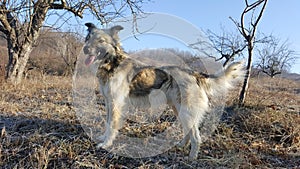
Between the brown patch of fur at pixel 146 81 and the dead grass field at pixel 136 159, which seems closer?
the dead grass field at pixel 136 159

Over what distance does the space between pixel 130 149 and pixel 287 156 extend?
2302 millimetres

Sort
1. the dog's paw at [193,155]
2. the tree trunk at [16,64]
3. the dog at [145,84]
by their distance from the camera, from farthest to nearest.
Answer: the tree trunk at [16,64] → the dog at [145,84] → the dog's paw at [193,155]

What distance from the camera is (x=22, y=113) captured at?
16.8 ft

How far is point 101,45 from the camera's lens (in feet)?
13.2

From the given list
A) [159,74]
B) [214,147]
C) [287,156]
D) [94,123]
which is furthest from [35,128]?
[287,156]

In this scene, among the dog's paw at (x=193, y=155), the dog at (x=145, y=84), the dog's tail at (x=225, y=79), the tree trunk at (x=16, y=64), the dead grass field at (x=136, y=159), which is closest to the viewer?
the dead grass field at (x=136, y=159)

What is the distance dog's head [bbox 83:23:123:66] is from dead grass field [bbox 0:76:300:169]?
1234 mm

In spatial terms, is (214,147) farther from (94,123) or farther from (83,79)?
(83,79)

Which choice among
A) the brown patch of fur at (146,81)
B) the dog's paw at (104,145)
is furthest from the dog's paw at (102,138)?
the brown patch of fur at (146,81)

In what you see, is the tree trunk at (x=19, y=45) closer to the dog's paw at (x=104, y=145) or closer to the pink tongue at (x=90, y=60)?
the pink tongue at (x=90, y=60)

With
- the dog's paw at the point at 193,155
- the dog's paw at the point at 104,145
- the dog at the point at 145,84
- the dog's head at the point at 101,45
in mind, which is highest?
the dog's head at the point at 101,45

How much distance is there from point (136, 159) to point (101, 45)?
71.0 inches

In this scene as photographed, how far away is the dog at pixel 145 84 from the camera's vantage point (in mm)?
3811

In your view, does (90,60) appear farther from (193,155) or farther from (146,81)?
(193,155)
